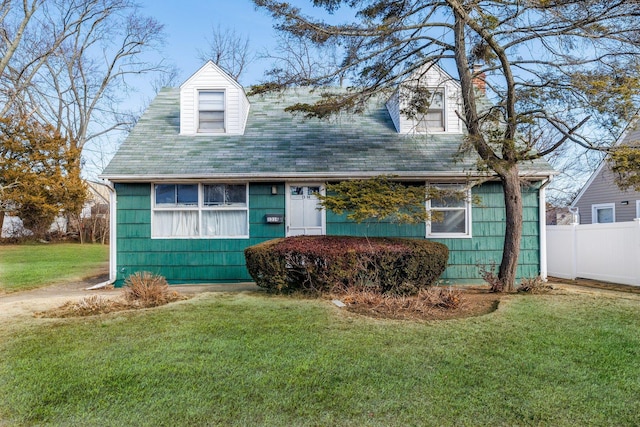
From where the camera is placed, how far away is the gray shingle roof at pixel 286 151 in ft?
29.1

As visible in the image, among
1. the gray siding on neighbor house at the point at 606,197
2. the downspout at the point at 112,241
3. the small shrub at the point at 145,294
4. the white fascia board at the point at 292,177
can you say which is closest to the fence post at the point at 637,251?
the white fascia board at the point at 292,177

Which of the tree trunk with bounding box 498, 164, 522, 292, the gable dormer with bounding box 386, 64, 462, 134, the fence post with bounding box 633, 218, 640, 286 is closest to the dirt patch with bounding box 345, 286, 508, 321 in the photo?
the tree trunk with bounding box 498, 164, 522, 292

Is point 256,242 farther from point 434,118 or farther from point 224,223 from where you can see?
point 434,118

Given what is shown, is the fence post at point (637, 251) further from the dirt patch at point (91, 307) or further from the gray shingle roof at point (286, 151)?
the dirt patch at point (91, 307)

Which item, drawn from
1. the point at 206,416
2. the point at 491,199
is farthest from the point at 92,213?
the point at 206,416

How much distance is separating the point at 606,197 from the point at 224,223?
616 inches

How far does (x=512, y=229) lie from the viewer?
299 inches

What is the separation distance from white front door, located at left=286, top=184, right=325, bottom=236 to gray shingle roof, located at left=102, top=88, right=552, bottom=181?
0.48 meters

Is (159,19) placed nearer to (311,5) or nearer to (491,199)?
(311,5)

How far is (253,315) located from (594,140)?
265 inches

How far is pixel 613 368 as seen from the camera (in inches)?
147

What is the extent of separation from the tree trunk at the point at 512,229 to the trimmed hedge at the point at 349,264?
142 centimetres

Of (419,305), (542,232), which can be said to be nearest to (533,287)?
(542,232)

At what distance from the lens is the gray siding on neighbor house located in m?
14.8
